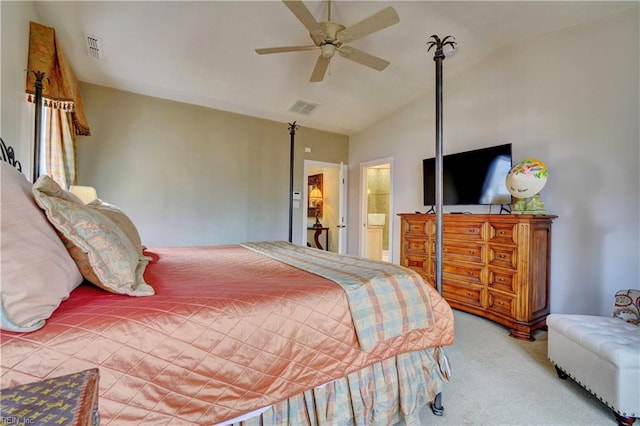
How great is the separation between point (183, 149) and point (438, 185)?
3.65 metres

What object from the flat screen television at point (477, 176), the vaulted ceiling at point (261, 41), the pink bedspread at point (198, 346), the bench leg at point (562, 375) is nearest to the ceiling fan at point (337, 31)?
the vaulted ceiling at point (261, 41)

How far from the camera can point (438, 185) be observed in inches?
66.7

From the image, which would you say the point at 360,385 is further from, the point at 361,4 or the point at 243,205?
the point at 243,205

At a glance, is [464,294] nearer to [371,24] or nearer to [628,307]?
[628,307]

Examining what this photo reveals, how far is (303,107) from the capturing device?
4375mm

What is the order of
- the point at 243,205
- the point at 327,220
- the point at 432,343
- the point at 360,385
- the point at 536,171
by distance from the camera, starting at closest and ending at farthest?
the point at 360,385, the point at 432,343, the point at 536,171, the point at 243,205, the point at 327,220

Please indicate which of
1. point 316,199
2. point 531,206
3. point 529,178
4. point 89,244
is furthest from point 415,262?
point 316,199

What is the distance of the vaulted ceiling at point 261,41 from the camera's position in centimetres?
260

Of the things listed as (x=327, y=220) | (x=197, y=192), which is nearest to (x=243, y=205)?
(x=197, y=192)

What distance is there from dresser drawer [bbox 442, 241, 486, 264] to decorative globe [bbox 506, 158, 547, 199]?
670mm

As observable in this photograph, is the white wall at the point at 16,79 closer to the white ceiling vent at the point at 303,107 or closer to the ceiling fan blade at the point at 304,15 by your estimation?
the ceiling fan blade at the point at 304,15

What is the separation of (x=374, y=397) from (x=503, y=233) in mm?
2199

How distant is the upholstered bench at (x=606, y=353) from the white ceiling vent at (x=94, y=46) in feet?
15.5

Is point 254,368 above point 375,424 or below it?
above
